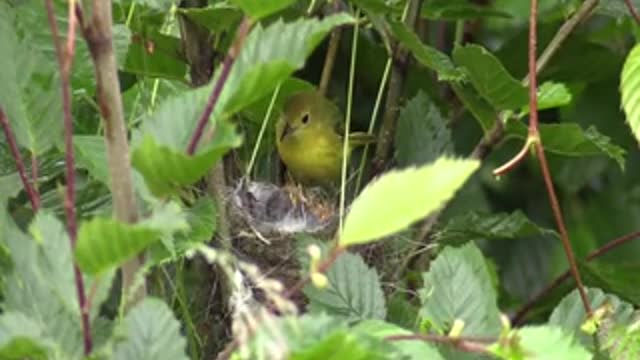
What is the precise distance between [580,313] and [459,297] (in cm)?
21

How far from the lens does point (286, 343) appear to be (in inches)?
44.1

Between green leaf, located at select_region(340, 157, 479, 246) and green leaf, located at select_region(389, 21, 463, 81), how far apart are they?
778 millimetres

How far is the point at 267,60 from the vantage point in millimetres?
1286

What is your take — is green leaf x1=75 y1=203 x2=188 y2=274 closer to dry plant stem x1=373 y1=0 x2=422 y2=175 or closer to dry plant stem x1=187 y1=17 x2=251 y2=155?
dry plant stem x1=187 y1=17 x2=251 y2=155

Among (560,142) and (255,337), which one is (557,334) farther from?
(560,142)

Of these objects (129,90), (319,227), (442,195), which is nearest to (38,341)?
Result: (442,195)

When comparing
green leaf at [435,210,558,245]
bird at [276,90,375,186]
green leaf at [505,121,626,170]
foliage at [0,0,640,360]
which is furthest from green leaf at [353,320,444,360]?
bird at [276,90,375,186]

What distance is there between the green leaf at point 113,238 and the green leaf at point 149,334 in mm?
77

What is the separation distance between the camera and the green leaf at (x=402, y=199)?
1.10m

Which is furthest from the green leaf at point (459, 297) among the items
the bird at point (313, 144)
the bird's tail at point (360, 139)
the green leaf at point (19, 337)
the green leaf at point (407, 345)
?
the bird at point (313, 144)

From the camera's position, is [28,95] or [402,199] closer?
[402,199]

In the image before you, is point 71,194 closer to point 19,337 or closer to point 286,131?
→ point 19,337

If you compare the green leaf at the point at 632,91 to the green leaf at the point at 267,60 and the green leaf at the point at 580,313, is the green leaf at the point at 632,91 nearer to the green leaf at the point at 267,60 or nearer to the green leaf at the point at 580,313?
the green leaf at the point at 580,313

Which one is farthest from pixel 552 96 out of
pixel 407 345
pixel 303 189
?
pixel 303 189
